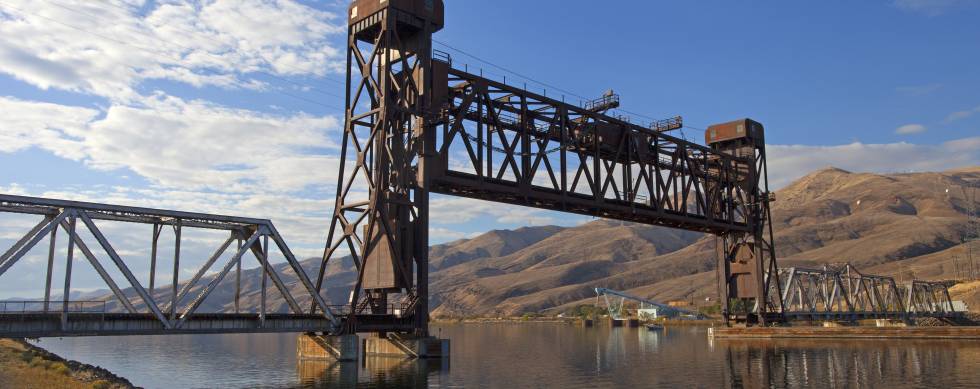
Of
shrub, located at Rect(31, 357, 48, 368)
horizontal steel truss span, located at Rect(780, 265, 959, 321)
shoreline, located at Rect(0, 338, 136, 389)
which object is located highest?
horizontal steel truss span, located at Rect(780, 265, 959, 321)

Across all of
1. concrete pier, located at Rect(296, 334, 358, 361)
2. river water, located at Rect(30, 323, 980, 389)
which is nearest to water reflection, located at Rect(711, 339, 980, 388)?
river water, located at Rect(30, 323, 980, 389)

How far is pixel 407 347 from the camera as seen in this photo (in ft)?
165

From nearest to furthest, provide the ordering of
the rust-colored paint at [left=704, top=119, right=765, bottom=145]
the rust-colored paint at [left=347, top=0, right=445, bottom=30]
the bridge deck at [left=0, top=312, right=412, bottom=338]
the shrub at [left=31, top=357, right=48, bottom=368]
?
the bridge deck at [left=0, top=312, right=412, bottom=338]
the shrub at [left=31, top=357, right=48, bottom=368]
the rust-colored paint at [left=347, top=0, right=445, bottom=30]
the rust-colored paint at [left=704, top=119, right=765, bottom=145]

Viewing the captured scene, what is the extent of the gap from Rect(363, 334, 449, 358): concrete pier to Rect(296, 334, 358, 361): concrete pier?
11.4 ft

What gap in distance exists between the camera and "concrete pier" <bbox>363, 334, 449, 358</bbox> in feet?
164

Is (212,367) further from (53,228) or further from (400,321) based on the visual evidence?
(53,228)

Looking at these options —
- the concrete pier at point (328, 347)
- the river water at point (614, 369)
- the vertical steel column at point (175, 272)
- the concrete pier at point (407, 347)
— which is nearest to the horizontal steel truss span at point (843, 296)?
the river water at point (614, 369)

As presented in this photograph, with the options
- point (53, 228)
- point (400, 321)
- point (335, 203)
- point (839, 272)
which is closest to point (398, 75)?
point (335, 203)

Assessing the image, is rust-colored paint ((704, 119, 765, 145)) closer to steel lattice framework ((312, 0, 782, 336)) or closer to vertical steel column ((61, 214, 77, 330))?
steel lattice framework ((312, 0, 782, 336))

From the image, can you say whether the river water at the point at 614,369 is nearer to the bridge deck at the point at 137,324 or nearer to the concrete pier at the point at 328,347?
the concrete pier at the point at 328,347

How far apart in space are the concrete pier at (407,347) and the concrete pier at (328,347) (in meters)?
3.48

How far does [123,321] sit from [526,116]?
32.1 metres

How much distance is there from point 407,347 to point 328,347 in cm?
505

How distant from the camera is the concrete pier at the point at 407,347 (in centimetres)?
5009
